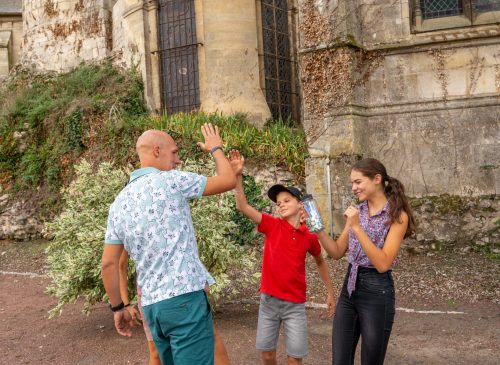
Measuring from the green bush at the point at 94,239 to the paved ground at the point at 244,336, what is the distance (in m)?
0.44

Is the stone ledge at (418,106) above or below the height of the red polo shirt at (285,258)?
above

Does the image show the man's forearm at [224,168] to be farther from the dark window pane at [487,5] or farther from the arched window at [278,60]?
the arched window at [278,60]

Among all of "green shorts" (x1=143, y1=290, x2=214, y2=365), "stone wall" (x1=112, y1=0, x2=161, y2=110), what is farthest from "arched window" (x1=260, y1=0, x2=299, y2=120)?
"green shorts" (x1=143, y1=290, x2=214, y2=365)

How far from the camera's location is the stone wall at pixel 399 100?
9.41 m

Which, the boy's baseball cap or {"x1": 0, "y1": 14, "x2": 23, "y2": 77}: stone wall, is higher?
{"x1": 0, "y1": 14, "x2": 23, "y2": 77}: stone wall

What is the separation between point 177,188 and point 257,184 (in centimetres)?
874

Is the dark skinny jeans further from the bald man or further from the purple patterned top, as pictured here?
the bald man

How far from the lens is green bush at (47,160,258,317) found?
20.9ft

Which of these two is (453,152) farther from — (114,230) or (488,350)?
(114,230)

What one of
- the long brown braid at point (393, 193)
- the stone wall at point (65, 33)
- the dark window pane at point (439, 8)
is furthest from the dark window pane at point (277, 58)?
the long brown braid at point (393, 193)

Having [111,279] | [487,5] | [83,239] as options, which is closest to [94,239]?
[83,239]

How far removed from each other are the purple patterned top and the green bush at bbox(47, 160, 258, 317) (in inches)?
113

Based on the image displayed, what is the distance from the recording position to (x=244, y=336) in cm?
621

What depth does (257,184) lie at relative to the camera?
11.9 m
